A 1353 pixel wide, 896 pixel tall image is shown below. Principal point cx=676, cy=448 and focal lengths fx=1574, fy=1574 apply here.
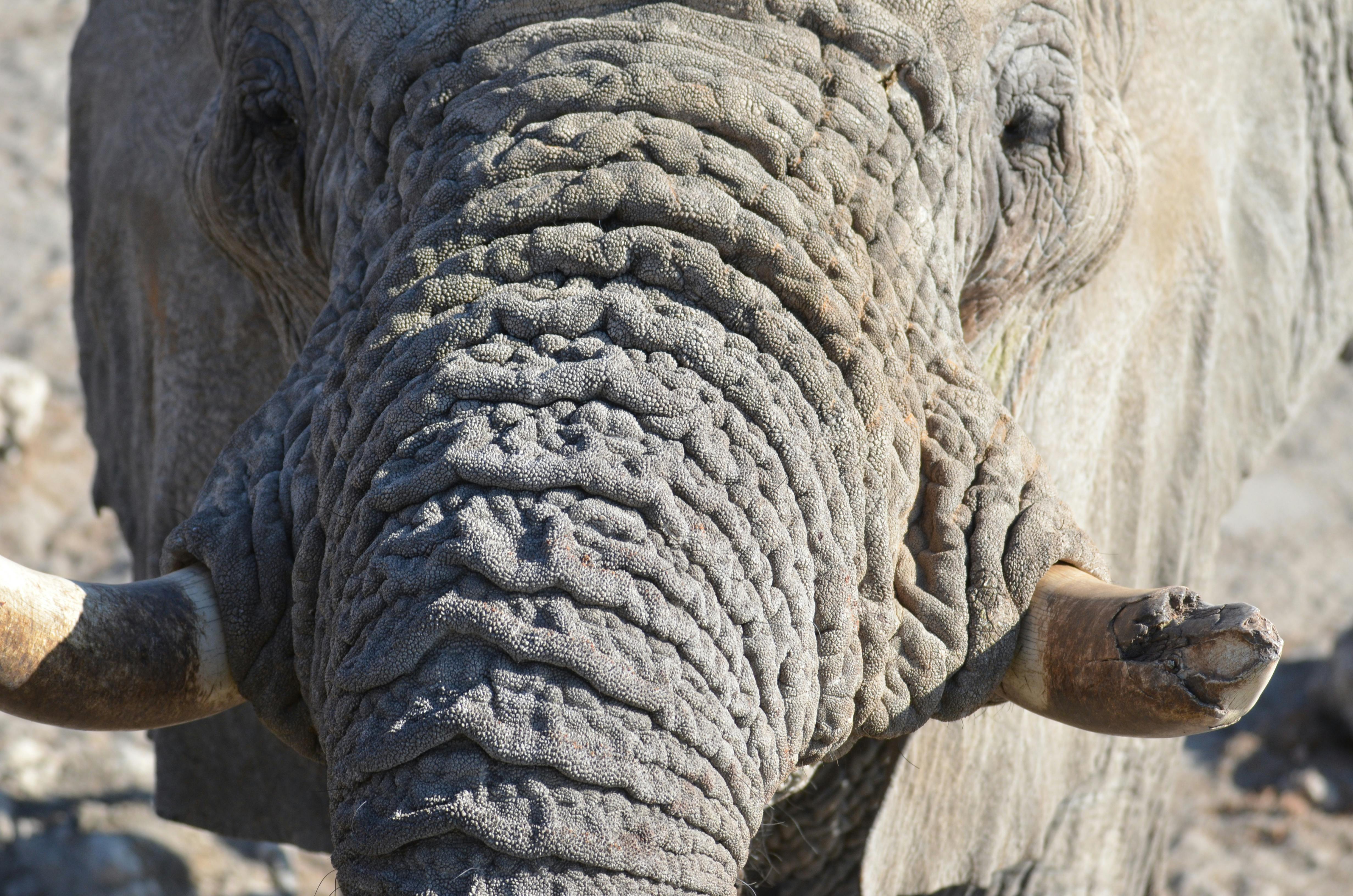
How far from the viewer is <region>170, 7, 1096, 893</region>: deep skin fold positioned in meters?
0.99

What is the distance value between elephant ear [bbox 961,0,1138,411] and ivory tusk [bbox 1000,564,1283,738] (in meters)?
0.33

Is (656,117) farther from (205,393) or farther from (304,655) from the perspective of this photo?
(205,393)

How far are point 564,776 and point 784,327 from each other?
364mm

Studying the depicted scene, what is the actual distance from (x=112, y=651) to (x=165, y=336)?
2.90ft

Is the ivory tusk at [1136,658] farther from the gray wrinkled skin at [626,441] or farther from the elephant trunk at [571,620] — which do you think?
the elephant trunk at [571,620]

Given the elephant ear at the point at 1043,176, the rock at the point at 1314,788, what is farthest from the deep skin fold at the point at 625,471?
the rock at the point at 1314,788

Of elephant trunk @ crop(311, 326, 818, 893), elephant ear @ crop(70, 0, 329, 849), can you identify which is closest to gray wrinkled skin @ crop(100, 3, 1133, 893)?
elephant trunk @ crop(311, 326, 818, 893)

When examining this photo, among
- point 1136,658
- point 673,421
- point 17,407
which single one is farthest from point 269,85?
point 17,407

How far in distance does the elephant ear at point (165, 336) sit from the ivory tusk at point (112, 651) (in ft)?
2.08

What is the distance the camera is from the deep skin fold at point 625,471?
988mm

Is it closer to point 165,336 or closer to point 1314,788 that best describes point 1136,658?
point 165,336

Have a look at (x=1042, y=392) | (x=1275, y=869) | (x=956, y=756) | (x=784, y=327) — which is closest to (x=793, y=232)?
(x=784, y=327)

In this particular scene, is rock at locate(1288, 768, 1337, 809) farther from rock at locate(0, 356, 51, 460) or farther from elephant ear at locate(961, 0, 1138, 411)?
rock at locate(0, 356, 51, 460)

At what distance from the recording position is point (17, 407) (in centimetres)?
391
